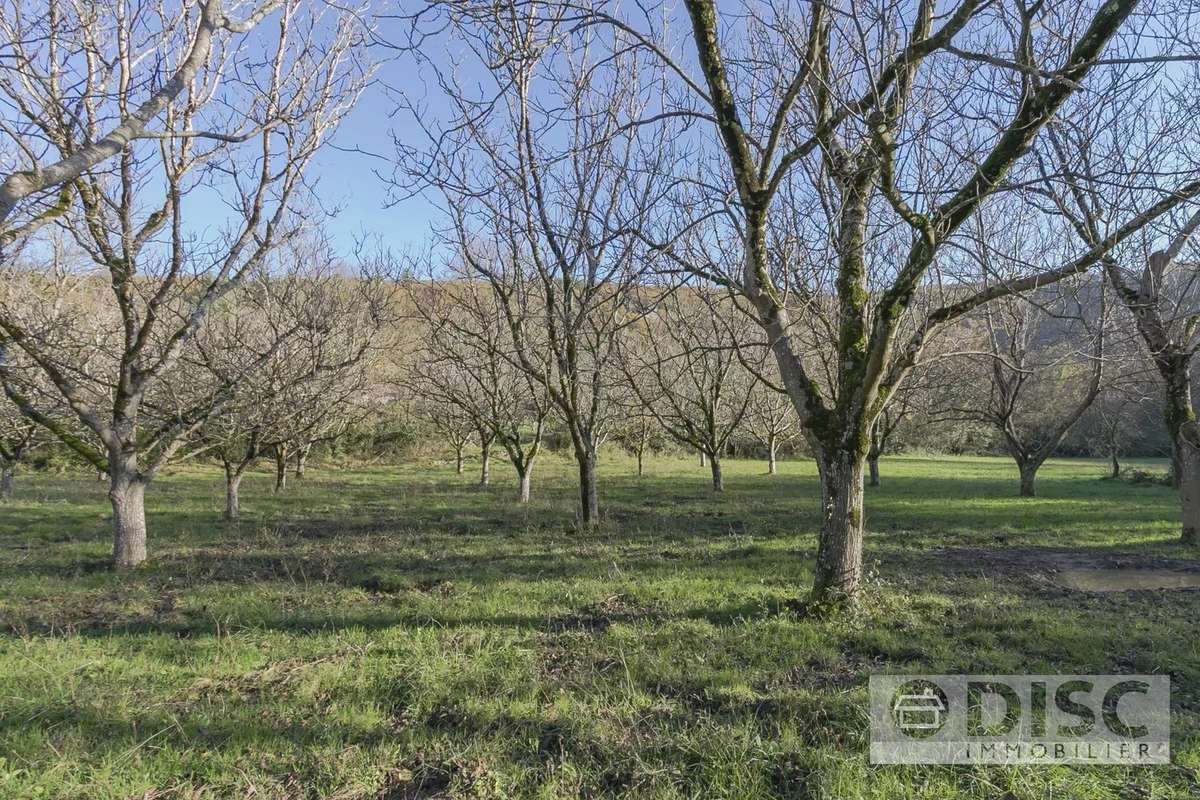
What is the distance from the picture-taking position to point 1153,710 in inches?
139

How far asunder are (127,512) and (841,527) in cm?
811

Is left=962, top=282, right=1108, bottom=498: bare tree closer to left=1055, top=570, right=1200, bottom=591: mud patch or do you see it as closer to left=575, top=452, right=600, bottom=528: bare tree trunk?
left=1055, top=570, right=1200, bottom=591: mud patch

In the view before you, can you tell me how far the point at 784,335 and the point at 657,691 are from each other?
3030 mm

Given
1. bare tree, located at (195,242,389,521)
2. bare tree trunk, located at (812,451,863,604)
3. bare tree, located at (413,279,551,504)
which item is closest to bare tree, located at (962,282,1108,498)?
bare tree trunk, located at (812,451,863,604)

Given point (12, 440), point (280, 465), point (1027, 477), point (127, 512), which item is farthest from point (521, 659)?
point (1027, 477)

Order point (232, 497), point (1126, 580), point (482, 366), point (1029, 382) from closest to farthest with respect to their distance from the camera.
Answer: point (1126, 580) → point (232, 497) → point (482, 366) → point (1029, 382)

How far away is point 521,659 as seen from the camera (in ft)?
13.9

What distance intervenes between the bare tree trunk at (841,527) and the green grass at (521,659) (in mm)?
317

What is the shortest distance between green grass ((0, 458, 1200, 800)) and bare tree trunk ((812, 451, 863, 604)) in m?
0.32

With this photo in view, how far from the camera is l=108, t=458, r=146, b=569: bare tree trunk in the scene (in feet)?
22.8

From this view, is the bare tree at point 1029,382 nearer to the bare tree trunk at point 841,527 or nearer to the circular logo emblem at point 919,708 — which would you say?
→ the bare tree trunk at point 841,527

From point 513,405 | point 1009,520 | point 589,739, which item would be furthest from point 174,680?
point 1009,520

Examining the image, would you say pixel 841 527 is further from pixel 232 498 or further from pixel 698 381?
pixel 698 381

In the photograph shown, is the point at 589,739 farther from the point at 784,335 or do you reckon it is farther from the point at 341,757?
the point at 784,335
